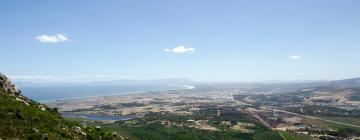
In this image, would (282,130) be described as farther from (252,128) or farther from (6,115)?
(6,115)

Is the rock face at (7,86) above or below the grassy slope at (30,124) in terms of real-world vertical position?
above

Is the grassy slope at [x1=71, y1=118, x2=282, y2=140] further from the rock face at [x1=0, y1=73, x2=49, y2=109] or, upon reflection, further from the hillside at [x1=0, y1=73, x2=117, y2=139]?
the hillside at [x1=0, y1=73, x2=117, y2=139]

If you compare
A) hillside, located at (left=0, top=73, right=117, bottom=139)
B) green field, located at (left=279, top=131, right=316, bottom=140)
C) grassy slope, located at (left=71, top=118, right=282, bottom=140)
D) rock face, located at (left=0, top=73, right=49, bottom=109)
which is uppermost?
rock face, located at (left=0, top=73, right=49, bottom=109)

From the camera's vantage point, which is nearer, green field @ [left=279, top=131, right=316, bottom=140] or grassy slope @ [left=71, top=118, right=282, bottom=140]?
grassy slope @ [left=71, top=118, right=282, bottom=140]

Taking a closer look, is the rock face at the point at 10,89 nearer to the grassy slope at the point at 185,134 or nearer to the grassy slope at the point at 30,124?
the grassy slope at the point at 30,124

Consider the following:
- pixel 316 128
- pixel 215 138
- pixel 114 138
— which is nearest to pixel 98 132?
pixel 114 138

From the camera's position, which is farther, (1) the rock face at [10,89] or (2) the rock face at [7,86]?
(2) the rock face at [7,86]

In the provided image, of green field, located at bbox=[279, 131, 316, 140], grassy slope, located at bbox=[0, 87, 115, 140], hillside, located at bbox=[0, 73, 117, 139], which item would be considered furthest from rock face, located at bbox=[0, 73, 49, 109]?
green field, located at bbox=[279, 131, 316, 140]

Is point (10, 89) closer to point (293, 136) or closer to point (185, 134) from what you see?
point (185, 134)

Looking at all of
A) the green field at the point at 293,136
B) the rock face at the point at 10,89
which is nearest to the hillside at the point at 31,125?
the rock face at the point at 10,89
